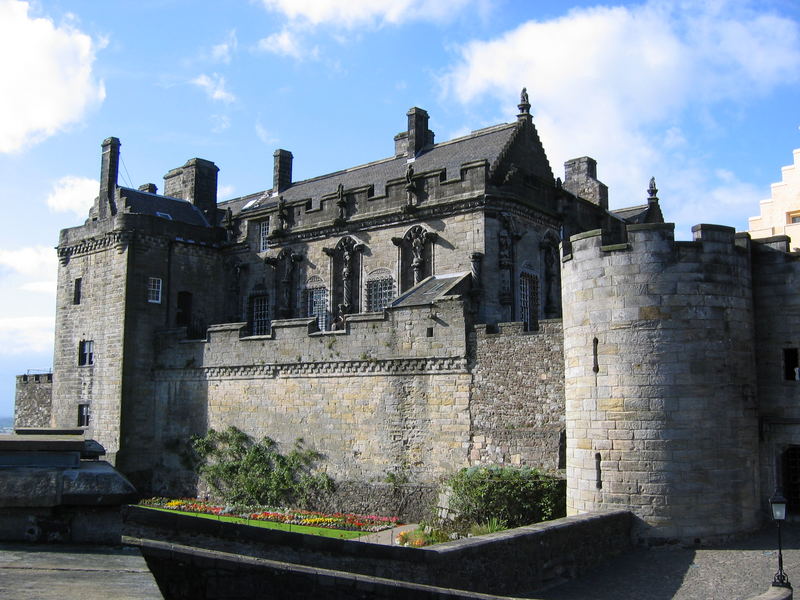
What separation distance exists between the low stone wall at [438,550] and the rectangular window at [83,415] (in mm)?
21605

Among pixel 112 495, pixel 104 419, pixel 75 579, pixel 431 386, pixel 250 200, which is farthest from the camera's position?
pixel 250 200

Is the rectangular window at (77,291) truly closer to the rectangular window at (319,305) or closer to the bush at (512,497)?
the rectangular window at (319,305)

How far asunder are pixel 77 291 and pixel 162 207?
16.0 ft

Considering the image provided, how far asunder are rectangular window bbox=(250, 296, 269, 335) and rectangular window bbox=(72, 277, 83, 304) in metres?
6.82

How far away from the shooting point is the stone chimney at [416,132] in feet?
107

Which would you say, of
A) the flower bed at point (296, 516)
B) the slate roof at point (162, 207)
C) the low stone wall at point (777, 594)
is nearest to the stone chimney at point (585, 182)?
the slate roof at point (162, 207)

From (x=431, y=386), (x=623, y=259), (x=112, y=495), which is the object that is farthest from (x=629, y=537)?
(x=112, y=495)

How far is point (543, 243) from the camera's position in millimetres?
27938

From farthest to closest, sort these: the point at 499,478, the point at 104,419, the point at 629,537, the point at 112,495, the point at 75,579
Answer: the point at 104,419 → the point at 499,478 → the point at 629,537 → the point at 112,495 → the point at 75,579

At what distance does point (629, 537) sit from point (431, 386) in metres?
8.34

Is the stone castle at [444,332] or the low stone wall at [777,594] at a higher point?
the stone castle at [444,332]

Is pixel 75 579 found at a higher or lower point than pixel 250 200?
lower

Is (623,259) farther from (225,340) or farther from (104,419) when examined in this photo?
(104,419)

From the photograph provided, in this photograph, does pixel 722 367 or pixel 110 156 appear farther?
pixel 110 156
